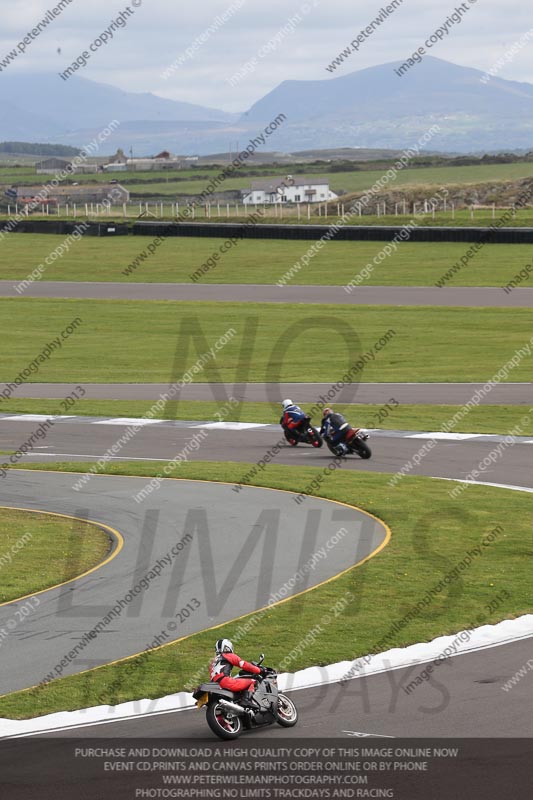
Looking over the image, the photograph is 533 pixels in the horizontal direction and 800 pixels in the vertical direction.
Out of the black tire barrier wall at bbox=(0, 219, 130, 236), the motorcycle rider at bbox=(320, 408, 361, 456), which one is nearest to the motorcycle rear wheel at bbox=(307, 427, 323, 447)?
the motorcycle rider at bbox=(320, 408, 361, 456)

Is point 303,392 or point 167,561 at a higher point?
point 167,561

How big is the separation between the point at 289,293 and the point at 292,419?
127 feet

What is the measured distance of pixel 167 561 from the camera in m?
22.9

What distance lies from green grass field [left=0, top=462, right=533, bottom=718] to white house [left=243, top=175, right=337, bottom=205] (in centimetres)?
13593

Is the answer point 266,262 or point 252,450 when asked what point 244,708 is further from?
point 266,262

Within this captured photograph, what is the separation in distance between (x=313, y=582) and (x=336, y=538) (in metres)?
3.30

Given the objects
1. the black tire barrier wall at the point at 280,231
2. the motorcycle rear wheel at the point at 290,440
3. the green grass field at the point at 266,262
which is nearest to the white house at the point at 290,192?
the black tire barrier wall at the point at 280,231

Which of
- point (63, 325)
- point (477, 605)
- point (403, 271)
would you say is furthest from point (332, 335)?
point (477, 605)

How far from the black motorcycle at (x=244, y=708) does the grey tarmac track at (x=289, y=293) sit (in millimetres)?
52718

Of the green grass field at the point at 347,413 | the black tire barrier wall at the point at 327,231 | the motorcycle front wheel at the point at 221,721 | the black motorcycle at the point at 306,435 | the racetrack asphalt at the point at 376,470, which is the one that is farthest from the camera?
the black tire barrier wall at the point at 327,231

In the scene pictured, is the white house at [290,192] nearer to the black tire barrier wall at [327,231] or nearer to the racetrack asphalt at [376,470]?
the black tire barrier wall at [327,231]

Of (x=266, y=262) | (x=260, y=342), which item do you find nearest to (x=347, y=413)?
(x=260, y=342)

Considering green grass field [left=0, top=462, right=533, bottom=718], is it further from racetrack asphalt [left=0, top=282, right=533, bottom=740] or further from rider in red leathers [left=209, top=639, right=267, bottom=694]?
rider in red leathers [left=209, top=639, right=267, bottom=694]

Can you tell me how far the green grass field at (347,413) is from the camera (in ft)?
124
